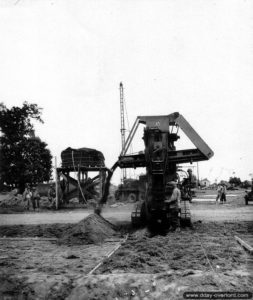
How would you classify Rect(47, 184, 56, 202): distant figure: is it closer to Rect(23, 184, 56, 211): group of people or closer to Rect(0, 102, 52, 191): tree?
Rect(23, 184, 56, 211): group of people

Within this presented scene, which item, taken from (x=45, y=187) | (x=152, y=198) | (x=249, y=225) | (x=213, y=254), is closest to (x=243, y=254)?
(x=213, y=254)

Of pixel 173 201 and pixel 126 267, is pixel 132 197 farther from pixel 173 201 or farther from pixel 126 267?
pixel 126 267

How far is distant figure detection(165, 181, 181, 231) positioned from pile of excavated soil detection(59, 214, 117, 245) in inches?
82.9

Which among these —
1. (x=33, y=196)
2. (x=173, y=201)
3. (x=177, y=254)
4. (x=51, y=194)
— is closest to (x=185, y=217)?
(x=173, y=201)

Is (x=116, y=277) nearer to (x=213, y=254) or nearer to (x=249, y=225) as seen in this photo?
(x=213, y=254)

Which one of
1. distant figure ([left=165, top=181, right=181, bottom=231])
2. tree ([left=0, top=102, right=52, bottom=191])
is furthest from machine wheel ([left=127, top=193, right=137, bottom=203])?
distant figure ([left=165, top=181, right=181, bottom=231])

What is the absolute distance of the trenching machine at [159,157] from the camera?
37.0 ft

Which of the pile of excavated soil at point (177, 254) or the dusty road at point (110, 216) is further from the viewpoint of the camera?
the dusty road at point (110, 216)

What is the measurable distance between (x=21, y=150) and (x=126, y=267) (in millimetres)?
42830

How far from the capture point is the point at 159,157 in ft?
37.0

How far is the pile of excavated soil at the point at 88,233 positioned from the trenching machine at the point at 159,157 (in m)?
1.20

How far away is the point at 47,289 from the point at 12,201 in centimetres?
3018

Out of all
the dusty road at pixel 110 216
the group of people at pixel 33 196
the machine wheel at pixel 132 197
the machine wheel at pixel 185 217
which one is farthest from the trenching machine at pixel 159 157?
the machine wheel at pixel 132 197

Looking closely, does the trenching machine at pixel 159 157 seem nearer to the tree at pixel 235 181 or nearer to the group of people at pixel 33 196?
the group of people at pixel 33 196
